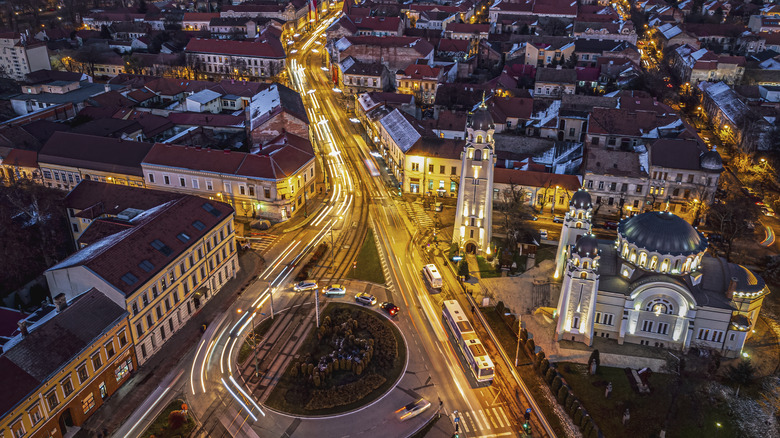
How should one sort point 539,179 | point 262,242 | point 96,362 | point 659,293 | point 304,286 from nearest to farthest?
point 96,362 → point 659,293 → point 304,286 → point 262,242 → point 539,179

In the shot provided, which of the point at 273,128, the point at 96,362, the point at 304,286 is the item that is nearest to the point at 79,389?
the point at 96,362

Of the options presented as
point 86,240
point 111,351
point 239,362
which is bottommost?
point 239,362

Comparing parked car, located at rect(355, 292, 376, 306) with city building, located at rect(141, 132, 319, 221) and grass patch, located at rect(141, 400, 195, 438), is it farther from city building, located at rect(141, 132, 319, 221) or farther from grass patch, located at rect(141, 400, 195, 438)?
city building, located at rect(141, 132, 319, 221)

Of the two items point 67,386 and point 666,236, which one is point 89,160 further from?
point 666,236

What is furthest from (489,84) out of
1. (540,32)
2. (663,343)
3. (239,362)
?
(239,362)

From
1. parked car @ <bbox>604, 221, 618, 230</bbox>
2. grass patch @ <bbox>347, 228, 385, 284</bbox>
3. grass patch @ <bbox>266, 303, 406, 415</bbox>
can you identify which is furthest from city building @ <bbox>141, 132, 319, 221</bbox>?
parked car @ <bbox>604, 221, 618, 230</bbox>

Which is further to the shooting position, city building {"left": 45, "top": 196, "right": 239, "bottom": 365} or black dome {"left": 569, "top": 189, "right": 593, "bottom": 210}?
black dome {"left": 569, "top": 189, "right": 593, "bottom": 210}

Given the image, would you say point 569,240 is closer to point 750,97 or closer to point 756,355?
point 756,355
